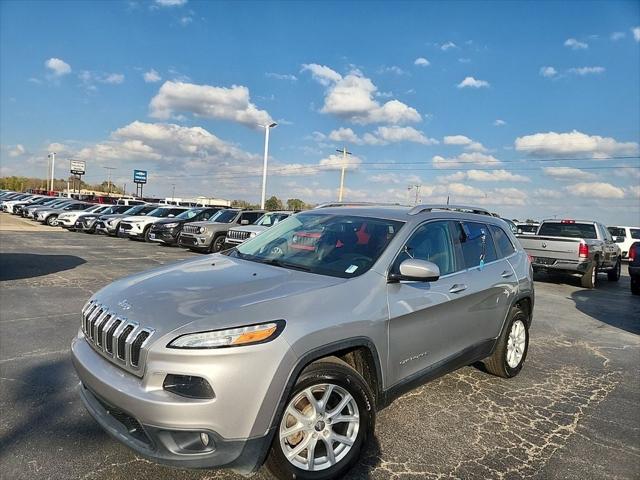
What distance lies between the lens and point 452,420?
3.68m

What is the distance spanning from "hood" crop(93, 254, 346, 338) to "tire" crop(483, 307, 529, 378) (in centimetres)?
247

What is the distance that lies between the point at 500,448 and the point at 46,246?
15.7 m

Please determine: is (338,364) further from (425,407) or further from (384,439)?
(425,407)

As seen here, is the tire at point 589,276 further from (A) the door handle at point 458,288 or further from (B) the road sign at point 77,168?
(B) the road sign at point 77,168

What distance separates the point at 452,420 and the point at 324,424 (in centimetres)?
153

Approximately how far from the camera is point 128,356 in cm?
241

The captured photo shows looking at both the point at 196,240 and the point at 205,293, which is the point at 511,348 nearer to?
the point at 205,293

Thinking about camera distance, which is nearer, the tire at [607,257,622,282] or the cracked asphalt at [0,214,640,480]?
the cracked asphalt at [0,214,640,480]

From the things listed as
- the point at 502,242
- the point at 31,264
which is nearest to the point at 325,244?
the point at 502,242

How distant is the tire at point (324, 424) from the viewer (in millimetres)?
2484

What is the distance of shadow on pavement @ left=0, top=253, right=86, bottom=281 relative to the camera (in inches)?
367

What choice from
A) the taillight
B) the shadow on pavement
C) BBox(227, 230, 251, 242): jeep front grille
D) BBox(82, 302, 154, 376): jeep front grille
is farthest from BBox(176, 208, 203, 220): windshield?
BBox(82, 302, 154, 376): jeep front grille

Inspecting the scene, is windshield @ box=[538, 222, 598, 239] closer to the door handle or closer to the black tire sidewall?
the black tire sidewall

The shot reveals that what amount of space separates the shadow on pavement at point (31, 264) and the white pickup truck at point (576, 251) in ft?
39.2
